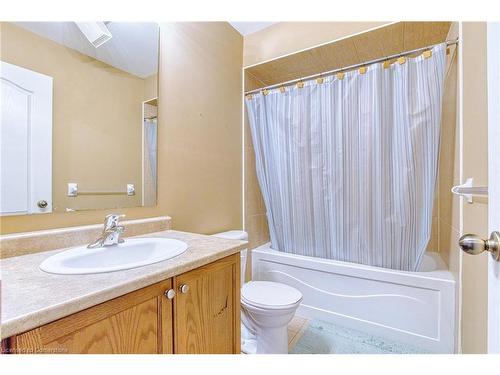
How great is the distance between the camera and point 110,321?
1.96ft

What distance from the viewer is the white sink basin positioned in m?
0.70

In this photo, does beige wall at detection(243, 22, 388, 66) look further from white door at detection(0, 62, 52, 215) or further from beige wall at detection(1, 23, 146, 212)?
white door at detection(0, 62, 52, 215)

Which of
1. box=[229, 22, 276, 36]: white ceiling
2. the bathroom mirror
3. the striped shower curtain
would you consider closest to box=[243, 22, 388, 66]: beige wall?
box=[229, 22, 276, 36]: white ceiling

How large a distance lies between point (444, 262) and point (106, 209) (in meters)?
2.32

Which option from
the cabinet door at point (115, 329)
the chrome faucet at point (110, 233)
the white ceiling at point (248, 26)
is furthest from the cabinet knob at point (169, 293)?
the white ceiling at point (248, 26)

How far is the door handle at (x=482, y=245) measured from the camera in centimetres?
44

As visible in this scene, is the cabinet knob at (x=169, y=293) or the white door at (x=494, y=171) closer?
the white door at (x=494, y=171)

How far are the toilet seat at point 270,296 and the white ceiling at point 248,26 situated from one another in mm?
2037

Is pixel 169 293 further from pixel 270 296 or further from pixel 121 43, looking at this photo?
pixel 121 43

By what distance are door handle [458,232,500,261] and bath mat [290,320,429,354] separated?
51.1 inches

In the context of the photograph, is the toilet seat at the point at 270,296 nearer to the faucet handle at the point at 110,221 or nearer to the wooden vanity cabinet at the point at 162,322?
the wooden vanity cabinet at the point at 162,322

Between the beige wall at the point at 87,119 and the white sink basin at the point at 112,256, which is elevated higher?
the beige wall at the point at 87,119
